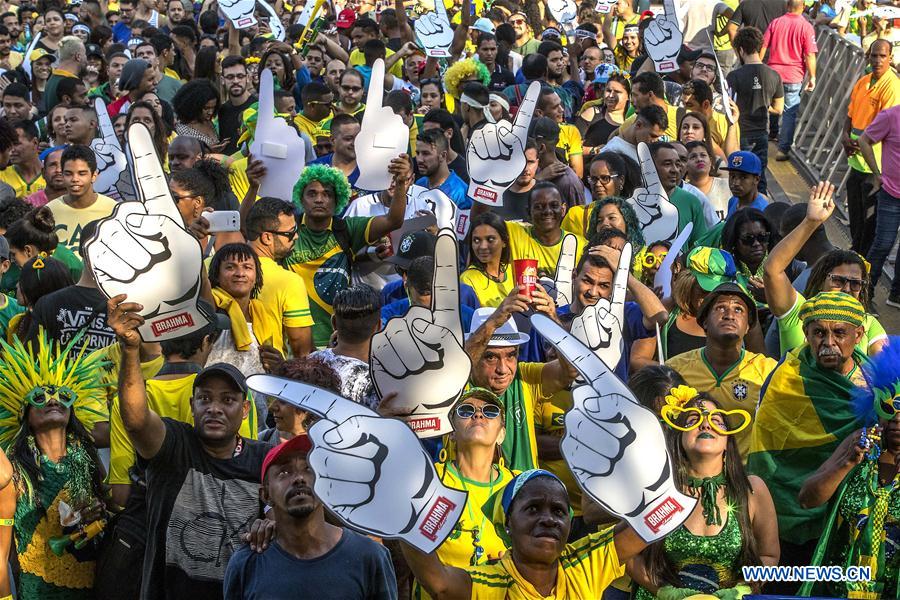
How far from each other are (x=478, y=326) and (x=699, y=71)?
249 inches

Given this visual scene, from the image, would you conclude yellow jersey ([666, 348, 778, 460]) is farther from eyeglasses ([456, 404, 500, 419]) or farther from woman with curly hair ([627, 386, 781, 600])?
eyeglasses ([456, 404, 500, 419])

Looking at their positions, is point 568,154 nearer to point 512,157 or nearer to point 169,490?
point 512,157

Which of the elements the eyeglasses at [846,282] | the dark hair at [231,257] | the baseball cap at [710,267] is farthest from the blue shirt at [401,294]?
the eyeglasses at [846,282]

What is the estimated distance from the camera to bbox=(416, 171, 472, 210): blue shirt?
862 cm

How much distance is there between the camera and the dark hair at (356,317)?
228 inches

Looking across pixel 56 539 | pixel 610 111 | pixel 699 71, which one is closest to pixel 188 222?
pixel 56 539

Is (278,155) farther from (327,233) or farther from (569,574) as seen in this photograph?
(569,574)

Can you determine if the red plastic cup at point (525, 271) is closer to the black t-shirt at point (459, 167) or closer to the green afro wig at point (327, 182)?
the green afro wig at point (327, 182)

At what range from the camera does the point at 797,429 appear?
16.9 ft

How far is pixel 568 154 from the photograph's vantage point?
32.8 feet

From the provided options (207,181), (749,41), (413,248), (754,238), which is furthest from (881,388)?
(749,41)

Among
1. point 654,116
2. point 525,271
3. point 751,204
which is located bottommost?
point 654,116

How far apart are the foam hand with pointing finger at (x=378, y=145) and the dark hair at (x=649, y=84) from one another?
3.00 meters

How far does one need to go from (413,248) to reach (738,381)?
207cm
